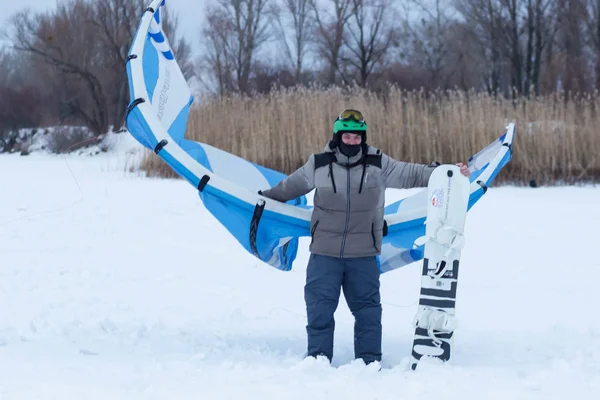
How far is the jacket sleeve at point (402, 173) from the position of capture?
139 inches

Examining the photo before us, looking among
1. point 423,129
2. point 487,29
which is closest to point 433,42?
point 487,29

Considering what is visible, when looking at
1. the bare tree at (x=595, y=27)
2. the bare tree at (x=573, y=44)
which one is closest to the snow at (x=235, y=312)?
the bare tree at (x=595, y=27)

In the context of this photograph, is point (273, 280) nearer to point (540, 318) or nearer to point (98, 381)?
point (540, 318)

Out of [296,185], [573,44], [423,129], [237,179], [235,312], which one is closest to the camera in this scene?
[296,185]

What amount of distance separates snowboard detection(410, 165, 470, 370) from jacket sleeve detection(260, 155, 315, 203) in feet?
2.01

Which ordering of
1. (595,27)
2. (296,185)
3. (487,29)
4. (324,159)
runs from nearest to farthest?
(324,159)
(296,185)
(595,27)
(487,29)

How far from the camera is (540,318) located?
4488mm

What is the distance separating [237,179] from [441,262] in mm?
1526

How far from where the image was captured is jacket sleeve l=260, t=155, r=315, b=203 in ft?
11.7

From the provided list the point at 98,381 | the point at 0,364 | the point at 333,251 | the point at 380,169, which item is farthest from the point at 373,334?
the point at 0,364

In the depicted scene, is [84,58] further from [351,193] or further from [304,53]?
[351,193]

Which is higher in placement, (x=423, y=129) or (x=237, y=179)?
(x=423, y=129)

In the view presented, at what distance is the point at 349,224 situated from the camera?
3.52 m

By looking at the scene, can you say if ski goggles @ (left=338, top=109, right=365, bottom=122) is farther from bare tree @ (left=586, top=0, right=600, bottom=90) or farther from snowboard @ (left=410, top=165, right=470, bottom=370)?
bare tree @ (left=586, top=0, right=600, bottom=90)
